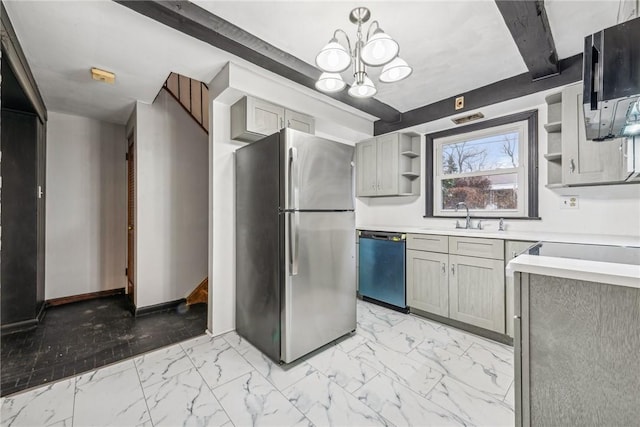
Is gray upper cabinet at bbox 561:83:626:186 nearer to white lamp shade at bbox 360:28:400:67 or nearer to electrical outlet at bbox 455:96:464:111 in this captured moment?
electrical outlet at bbox 455:96:464:111

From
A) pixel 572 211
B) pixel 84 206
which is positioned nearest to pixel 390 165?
pixel 572 211

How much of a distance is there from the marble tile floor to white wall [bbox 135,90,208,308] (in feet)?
3.85

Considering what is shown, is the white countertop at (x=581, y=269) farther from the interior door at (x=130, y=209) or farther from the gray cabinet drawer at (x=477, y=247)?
the interior door at (x=130, y=209)

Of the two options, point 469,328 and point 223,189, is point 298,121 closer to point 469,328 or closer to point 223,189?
point 223,189

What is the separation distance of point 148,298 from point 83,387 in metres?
1.42

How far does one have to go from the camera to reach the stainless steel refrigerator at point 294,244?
82.2 inches

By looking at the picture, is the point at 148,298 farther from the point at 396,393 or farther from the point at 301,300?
the point at 396,393

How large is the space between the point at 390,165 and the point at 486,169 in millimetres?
1109

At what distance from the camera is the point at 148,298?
3178mm

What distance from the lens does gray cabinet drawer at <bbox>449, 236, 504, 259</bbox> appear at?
8.11 feet

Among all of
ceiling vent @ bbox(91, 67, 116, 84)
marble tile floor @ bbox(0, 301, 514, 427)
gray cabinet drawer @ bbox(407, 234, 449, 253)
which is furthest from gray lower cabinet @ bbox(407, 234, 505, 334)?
ceiling vent @ bbox(91, 67, 116, 84)

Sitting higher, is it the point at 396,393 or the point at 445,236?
the point at 445,236

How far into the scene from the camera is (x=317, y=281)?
2.27m

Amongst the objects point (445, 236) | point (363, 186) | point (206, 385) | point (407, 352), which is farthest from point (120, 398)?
point (363, 186)
